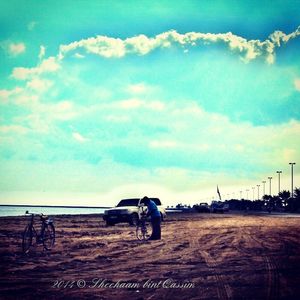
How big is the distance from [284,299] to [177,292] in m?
1.68

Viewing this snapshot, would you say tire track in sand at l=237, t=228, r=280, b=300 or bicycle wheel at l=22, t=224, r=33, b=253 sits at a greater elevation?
bicycle wheel at l=22, t=224, r=33, b=253

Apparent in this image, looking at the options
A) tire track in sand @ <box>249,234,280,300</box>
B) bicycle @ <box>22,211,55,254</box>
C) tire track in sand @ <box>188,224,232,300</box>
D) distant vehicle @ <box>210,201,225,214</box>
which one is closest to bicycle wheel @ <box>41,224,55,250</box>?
bicycle @ <box>22,211,55,254</box>

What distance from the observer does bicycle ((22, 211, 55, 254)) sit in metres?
12.7

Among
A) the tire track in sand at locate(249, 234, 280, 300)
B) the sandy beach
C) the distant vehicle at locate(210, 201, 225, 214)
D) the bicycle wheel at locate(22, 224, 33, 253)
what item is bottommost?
the distant vehicle at locate(210, 201, 225, 214)

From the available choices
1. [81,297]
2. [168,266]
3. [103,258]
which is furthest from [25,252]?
[81,297]

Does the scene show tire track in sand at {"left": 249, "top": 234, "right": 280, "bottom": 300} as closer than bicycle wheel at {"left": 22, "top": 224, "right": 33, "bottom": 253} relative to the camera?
Yes

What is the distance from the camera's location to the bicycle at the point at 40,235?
12.7 metres

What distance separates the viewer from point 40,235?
13.1 meters

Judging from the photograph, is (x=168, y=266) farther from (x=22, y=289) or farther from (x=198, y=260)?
(x=22, y=289)

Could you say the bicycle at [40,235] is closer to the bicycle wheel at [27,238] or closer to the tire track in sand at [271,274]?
the bicycle wheel at [27,238]

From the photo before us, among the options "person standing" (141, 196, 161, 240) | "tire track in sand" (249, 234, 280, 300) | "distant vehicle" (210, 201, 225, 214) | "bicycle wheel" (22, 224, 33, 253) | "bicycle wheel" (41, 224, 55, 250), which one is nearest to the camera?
"tire track in sand" (249, 234, 280, 300)

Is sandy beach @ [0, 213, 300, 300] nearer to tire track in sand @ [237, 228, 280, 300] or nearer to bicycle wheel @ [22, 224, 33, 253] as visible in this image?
tire track in sand @ [237, 228, 280, 300]

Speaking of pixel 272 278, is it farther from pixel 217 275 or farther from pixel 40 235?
pixel 40 235

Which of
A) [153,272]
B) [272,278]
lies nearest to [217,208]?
[153,272]
